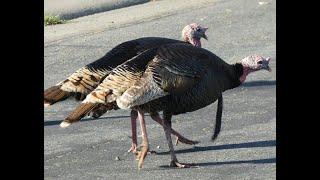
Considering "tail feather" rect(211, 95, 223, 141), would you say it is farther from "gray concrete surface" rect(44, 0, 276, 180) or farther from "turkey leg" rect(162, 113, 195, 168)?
"turkey leg" rect(162, 113, 195, 168)

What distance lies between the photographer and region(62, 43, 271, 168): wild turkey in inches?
318

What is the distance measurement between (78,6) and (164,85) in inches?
346

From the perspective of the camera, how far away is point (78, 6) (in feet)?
55.0

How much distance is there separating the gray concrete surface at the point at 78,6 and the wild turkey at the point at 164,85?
300 inches

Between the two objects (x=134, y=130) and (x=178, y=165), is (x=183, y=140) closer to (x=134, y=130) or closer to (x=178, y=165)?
(x=134, y=130)

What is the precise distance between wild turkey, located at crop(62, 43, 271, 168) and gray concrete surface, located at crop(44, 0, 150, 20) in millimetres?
7621

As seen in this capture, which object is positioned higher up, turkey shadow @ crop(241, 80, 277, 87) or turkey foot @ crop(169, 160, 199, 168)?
turkey foot @ crop(169, 160, 199, 168)

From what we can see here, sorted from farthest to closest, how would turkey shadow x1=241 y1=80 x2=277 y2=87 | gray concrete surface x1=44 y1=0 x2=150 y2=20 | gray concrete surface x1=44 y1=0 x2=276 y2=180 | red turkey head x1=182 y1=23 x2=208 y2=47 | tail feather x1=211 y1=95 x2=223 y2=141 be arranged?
gray concrete surface x1=44 y1=0 x2=150 y2=20
turkey shadow x1=241 y1=80 x2=277 y2=87
red turkey head x1=182 y1=23 x2=208 y2=47
tail feather x1=211 y1=95 x2=223 y2=141
gray concrete surface x1=44 y1=0 x2=276 y2=180

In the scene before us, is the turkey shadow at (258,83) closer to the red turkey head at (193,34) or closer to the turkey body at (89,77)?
the red turkey head at (193,34)

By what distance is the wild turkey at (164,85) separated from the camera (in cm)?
808

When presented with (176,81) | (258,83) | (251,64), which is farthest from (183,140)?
(258,83)

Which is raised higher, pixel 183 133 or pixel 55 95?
pixel 55 95

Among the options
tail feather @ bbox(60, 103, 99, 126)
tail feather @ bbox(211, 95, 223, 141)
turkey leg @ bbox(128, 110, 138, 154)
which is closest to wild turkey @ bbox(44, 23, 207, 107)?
tail feather @ bbox(60, 103, 99, 126)
